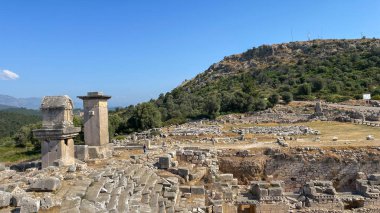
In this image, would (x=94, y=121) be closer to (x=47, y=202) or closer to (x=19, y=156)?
(x=47, y=202)

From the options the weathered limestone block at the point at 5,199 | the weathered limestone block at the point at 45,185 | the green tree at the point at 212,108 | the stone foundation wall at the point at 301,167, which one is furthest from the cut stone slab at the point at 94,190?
the green tree at the point at 212,108

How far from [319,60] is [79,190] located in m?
70.6

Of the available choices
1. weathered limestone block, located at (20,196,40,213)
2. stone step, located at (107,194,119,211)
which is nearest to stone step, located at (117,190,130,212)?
stone step, located at (107,194,119,211)

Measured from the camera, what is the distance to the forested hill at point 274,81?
4275cm

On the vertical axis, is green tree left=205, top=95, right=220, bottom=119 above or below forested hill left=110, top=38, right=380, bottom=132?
below

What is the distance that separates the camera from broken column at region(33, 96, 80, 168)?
10.9 metres

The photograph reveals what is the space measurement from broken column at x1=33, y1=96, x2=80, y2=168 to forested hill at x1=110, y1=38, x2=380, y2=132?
25.2m

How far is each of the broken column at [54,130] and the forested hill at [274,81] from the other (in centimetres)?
2518

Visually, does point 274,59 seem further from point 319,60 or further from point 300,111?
point 300,111

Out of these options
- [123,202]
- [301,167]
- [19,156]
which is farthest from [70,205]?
[19,156]

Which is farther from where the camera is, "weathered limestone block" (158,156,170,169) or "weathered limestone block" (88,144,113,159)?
"weathered limestone block" (158,156,170,169)

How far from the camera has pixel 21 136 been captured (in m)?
40.2

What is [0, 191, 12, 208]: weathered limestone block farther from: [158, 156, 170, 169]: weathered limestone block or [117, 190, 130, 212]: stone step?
[158, 156, 170, 169]: weathered limestone block

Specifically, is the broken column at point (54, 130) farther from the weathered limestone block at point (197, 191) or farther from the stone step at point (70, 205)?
the stone step at point (70, 205)
